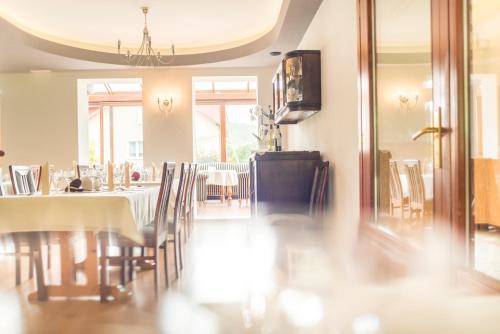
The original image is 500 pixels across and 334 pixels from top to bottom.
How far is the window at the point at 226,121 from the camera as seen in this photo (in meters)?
11.7

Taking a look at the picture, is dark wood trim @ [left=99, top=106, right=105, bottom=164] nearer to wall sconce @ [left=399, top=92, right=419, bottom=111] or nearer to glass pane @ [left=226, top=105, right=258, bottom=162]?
glass pane @ [left=226, top=105, right=258, bottom=162]

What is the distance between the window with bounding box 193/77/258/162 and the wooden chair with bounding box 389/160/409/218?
9.52 metres

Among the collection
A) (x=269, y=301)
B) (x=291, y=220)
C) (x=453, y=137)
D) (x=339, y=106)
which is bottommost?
(x=269, y=301)

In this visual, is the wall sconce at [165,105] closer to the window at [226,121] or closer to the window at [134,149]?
the window at [226,121]

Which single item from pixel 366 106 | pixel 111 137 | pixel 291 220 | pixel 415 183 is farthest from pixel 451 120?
pixel 111 137

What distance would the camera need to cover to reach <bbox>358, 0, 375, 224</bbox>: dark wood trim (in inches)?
87.0

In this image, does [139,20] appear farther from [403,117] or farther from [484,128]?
[484,128]

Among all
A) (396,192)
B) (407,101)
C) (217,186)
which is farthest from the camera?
(217,186)

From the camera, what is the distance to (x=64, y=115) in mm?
7227

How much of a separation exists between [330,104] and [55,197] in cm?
230

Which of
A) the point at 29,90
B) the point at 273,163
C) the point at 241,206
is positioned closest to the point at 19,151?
the point at 29,90

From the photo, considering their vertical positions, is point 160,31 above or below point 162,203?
above

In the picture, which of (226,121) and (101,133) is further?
(101,133)

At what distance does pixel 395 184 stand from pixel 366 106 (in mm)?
455
